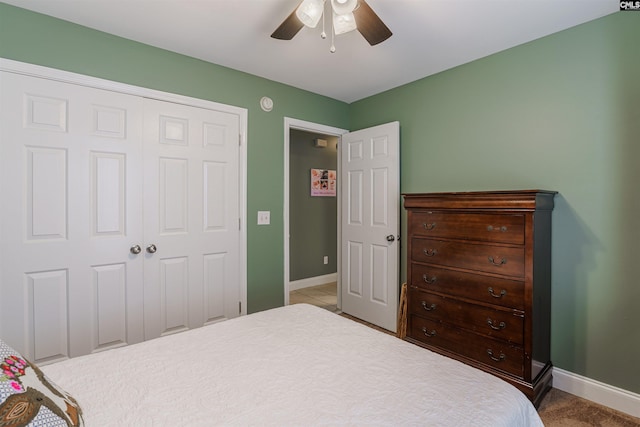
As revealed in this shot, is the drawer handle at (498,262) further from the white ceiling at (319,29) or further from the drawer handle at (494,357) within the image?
the white ceiling at (319,29)

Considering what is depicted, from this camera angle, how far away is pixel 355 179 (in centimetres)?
349

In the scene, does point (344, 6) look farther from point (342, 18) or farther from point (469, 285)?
point (469, 285)

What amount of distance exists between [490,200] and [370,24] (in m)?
1.32

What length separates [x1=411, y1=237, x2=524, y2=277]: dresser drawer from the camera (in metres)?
1.99

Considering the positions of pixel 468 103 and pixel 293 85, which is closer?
pixel 468 103

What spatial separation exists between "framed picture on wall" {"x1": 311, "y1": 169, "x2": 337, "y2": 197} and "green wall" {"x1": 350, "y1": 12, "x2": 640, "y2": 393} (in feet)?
8.56

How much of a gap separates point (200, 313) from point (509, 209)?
8.19 ft

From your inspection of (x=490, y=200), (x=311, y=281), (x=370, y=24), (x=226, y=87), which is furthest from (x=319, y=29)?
(x=311, y=281)

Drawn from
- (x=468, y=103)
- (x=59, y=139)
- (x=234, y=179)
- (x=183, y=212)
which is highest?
(x=468, y=103)

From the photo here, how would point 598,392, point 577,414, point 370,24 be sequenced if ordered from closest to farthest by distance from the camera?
point 370,24, point 577,414, point 598,392

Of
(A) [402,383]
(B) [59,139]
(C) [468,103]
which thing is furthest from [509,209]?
(B) [59,139]

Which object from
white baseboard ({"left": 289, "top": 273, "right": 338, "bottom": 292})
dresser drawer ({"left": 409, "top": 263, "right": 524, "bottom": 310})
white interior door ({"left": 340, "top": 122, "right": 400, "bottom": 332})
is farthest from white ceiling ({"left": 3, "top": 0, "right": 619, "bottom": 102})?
white baseboard ({"left": 289, "top": 273, "right": 338, "bottom": 292})

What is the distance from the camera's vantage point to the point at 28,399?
2.26 ft

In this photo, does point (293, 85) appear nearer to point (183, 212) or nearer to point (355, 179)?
point (355, 179)
